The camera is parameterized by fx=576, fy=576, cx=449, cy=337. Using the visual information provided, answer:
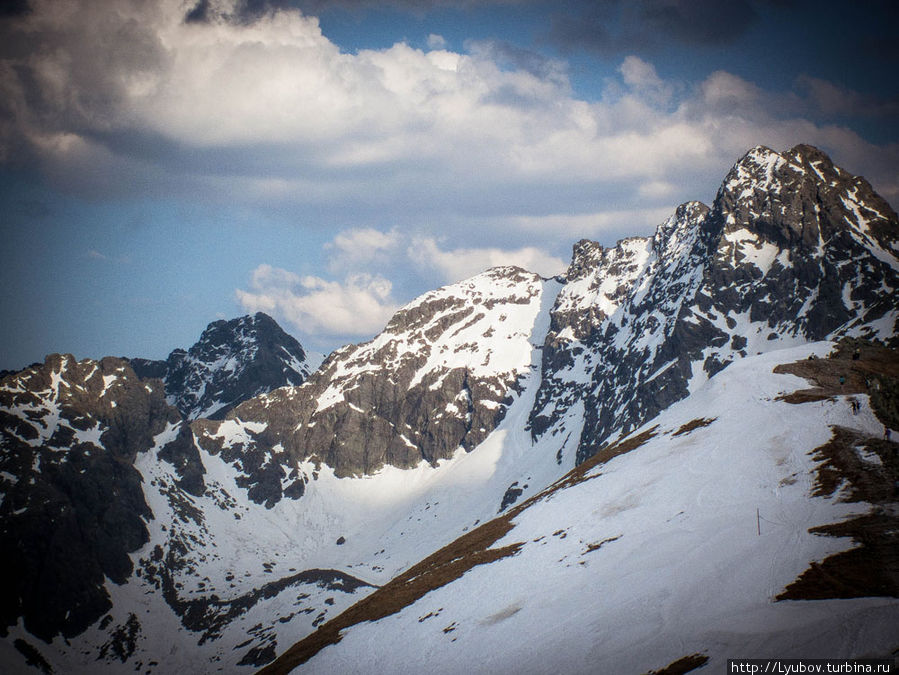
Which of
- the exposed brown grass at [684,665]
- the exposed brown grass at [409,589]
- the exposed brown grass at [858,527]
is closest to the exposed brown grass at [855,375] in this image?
the exposed brown grass at [858,527]

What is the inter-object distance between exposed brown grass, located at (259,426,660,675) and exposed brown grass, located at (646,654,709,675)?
24.9m

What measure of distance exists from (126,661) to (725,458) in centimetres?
16233

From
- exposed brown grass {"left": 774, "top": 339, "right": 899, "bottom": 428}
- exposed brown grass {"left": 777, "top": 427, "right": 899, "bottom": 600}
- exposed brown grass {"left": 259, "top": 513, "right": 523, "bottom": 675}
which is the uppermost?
exposed brown grass {"left": 774, "top": 339, "right": 899, "bottom": 428}

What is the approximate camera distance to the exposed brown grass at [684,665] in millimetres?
21516

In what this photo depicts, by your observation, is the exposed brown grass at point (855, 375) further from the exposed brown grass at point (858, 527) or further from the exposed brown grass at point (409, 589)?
the exposed brown grass at point (409, 589)

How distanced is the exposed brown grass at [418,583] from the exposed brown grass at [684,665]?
24850mm

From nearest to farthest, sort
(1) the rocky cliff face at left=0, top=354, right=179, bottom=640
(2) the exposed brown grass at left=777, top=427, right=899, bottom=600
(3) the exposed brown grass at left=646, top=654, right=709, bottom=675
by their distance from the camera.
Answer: (3) the exposed brown grass at left=646, top=654, right=709, bottom=675
(2) the exposed brown grass at left=777, top=427, right=899, bottom=600
(1) the rocky cliff face at left=0, top=354, right=179, bottom=640

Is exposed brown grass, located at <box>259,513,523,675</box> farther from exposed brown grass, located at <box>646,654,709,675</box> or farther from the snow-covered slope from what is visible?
exposed brown grass, located at <box>646,654,709,675</box>

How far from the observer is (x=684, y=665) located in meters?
22.0

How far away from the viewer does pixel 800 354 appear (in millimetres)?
72000

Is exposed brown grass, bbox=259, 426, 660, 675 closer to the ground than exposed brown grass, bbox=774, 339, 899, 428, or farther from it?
closer to the ground

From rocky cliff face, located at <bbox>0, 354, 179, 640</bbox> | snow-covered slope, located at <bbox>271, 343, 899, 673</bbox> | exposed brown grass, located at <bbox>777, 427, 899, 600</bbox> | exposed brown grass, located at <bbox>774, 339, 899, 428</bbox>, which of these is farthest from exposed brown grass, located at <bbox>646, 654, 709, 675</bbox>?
rocky cliff face, located at <bbox>0, 354, 179, 640</bbox>

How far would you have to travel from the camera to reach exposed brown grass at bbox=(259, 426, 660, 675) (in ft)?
153

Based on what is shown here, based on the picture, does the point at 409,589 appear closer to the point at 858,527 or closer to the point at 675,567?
the point at 675,567
